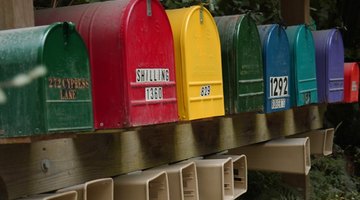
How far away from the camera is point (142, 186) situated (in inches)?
77.7

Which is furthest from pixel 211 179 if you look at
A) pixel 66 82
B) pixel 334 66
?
pixel 334 66

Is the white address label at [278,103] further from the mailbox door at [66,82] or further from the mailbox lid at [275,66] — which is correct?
the mailbox door at [66,82]

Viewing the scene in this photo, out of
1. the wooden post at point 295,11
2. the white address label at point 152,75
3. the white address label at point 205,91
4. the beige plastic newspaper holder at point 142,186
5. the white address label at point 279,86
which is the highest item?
the wooden post at point 295,11

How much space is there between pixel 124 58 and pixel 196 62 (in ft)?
1.66

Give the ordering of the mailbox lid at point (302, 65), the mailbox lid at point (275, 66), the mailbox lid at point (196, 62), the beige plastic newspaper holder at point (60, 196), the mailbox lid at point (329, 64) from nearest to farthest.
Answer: the beige plastic newspaper holder at point (60, 196), the mailbox lid at point (196, 62), the mailbox lid at point (275, 66), the mailbox lid at point (302, 65), the mailbox lid at point (329, 64)

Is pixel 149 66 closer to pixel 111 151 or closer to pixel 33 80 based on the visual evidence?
pixel 111 151

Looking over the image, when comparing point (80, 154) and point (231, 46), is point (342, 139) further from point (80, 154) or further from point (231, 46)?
point (80, 154)

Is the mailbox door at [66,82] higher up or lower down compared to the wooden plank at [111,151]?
higher up

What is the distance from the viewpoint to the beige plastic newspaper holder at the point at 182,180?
2.21m

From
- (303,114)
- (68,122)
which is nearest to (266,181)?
(303,114)

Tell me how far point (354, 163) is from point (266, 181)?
109 inches

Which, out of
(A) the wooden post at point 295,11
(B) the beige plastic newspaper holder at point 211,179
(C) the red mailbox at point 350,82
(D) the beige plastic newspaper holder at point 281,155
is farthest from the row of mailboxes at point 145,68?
(C) the red mailbox at point 350,82

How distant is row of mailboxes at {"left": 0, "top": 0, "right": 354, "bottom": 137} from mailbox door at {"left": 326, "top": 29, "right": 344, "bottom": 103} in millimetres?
702

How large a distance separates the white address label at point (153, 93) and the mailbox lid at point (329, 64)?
2.01 metres
